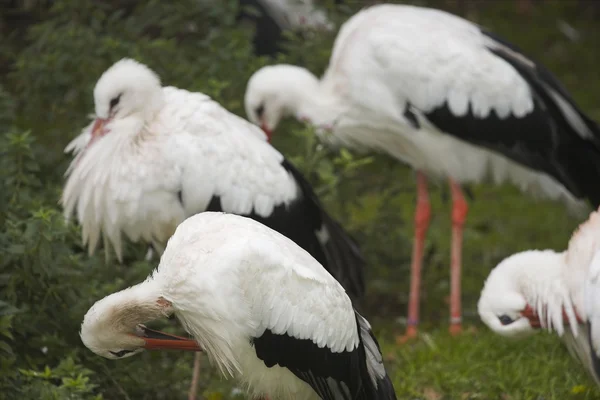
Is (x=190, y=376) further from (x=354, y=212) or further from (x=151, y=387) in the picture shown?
(x=354, y=212)

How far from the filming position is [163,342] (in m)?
3.66

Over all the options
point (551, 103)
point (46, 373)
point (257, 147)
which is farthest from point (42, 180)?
point (551, 103)

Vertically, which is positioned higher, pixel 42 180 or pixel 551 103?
pixel 551 103

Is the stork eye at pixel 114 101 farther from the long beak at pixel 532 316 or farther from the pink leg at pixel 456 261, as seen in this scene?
the pink leg at pixel 456 261

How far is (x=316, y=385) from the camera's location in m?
3.74

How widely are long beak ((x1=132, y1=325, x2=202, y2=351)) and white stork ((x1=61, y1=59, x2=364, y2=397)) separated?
893 millimetres

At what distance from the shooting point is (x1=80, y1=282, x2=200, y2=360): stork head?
351 cm

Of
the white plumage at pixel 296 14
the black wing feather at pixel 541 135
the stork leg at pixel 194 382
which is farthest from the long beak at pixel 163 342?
the white plumage at pixel 296 14

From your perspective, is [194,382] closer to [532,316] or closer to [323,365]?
[323,365]

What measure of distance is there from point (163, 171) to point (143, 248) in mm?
780

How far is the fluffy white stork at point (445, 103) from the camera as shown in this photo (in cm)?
569

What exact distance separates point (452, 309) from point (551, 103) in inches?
50.0

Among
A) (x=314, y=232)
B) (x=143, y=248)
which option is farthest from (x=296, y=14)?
(x=314, y=232)

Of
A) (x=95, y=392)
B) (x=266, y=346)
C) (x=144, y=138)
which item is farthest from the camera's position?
(x=144, y=138)
